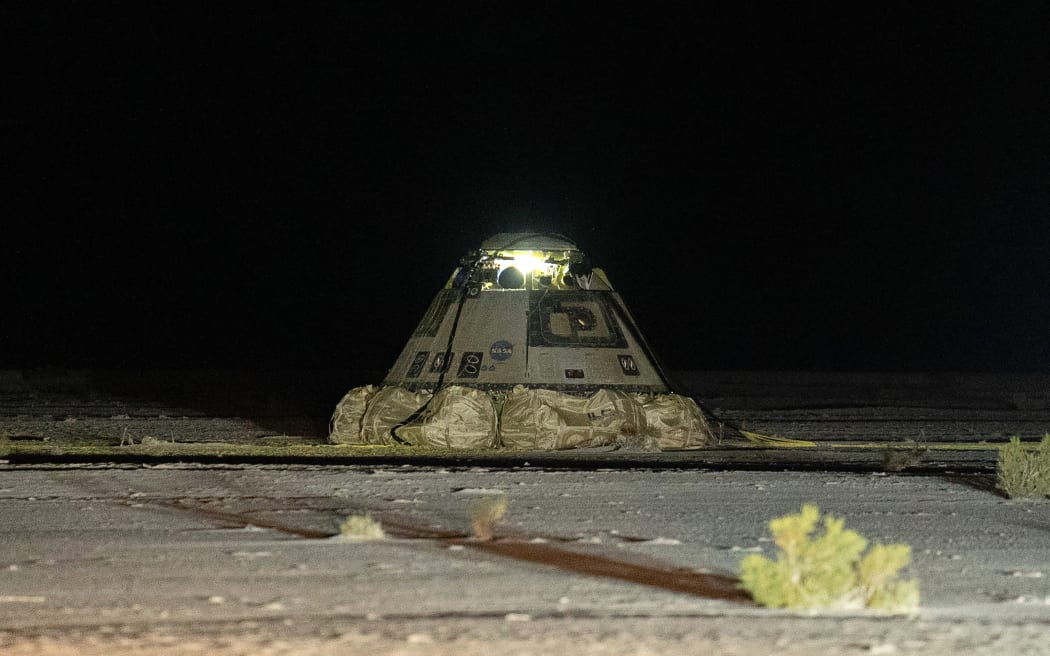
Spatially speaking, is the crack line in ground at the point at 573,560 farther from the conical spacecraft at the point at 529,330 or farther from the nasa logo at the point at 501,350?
the nasa logo at the point at 501,350

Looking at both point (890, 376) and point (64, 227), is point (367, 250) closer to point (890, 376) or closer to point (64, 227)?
point (64, 227)

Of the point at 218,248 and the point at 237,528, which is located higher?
the point at 218,248

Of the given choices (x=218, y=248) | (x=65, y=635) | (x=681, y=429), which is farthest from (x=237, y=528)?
(x=218, y=248)

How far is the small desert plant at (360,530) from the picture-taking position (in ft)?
27.6

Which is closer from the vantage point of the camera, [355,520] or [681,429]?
[355,520]

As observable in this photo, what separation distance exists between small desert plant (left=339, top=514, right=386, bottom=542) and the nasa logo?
17.1ft

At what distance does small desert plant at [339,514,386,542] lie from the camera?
8.42 meters

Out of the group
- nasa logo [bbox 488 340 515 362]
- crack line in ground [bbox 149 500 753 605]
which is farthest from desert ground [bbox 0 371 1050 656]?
nasa logo [bbox 488 340 515 362]

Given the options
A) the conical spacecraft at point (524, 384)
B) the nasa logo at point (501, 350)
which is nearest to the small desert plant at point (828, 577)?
the conical spacecraft at point (524, 384)

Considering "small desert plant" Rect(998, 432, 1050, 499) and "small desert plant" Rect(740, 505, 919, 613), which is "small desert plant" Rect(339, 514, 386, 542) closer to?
"small desert plant" Rect(740, 505, 919, 613)

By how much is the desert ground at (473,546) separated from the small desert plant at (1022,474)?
0.23m

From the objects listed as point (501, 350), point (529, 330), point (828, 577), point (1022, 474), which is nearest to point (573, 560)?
point (828, 577)

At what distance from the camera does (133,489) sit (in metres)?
10.8

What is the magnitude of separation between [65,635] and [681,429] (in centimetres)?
857
